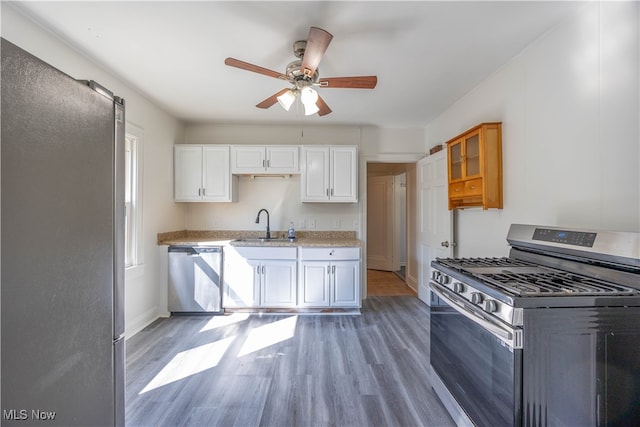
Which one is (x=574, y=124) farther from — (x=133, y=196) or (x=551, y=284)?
(x=133, y=196)

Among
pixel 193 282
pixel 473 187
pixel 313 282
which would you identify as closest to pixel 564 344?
pixel 473 187

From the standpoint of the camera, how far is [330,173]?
12.0 feet

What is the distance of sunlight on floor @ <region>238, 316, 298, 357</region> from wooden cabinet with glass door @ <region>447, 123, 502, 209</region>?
2238mm

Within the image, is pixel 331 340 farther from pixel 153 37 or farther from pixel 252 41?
pixel 153 37

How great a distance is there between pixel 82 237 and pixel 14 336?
0.30m

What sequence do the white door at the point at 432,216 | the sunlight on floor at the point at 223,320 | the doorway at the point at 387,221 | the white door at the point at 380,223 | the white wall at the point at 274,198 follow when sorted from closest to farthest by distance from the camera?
the sunlight on floor at the point at 223,320 < the white door at the point at 432,216 < the white wall at the point at 274,198 < the doorway at the point at 387,221 < the white door at the point at 380,223

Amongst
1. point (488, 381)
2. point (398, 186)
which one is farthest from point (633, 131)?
point (398, 186)

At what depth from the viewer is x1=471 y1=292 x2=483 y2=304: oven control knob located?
50.4 inches

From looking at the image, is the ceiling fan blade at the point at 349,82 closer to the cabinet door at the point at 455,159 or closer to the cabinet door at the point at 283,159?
the cabinet door at the point at 455,159

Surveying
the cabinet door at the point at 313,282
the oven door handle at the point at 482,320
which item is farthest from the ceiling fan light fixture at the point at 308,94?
the cabinet door at the point at 313,282

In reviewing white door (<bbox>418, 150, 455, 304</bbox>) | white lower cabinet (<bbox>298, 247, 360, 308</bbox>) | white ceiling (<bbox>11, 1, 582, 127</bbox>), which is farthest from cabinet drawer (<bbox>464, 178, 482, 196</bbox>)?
white lower cabinet (<bbox>298, 247, 360, 308</bbox>)

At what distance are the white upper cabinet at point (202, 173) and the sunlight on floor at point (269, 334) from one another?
1721mm

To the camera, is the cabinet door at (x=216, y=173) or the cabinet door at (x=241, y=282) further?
the cabinet door at (x=216, y=173)

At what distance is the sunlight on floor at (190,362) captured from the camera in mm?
2074
